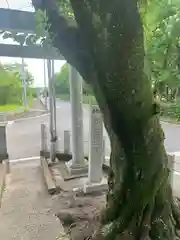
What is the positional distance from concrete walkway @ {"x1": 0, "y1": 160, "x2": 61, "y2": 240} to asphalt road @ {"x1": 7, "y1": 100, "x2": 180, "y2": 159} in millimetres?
1276

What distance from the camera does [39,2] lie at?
1473 mm

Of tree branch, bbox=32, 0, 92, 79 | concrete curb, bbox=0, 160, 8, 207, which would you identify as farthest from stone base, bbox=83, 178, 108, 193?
tree branch, bbox=32, 0, 92, 79

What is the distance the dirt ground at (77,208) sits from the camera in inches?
87.4

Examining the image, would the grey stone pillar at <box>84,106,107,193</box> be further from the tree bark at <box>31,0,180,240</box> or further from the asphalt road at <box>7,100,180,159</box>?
the tree bark at <box>31,0,180,240</box>

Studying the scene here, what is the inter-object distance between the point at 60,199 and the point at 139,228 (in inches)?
66.6

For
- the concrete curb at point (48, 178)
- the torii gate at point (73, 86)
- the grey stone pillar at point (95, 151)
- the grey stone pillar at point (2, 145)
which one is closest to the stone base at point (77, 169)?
the torii gate at point (73, 86)

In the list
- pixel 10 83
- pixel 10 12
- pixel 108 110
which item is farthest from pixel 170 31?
pixel 10 83

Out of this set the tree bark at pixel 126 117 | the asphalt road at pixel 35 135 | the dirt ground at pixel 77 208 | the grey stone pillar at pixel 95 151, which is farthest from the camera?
the asphalt road at pixel 35 135

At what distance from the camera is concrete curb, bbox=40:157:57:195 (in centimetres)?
349

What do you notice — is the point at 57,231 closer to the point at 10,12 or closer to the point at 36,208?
the point at 36,208

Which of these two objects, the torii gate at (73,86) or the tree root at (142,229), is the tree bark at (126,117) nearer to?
the tree root at (142,229)

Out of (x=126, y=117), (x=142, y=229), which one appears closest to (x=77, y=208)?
(x=142, y=229)

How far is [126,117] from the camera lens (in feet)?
4.55

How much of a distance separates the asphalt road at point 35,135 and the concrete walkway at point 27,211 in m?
1.28
